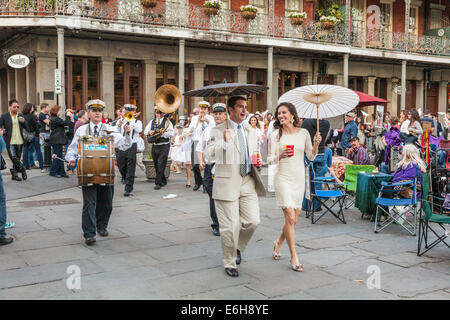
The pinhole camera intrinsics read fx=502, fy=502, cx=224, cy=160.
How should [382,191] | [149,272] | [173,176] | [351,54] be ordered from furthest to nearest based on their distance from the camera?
[351,54]
[173,176]
[382,191]
[149,272]

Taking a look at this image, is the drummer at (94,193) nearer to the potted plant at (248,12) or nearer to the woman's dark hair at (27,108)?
the woman's dark hair at (27,108)

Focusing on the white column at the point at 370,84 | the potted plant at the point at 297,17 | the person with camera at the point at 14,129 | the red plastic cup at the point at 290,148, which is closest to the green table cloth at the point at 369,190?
the red plastic cup at the point at 290,148

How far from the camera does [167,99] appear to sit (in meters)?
11.1

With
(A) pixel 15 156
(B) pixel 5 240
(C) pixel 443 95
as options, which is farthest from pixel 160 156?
(C) pixel 443 95

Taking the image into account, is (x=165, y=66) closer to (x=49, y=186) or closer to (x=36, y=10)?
(x=36, y=10)

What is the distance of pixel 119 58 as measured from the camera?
749 inches

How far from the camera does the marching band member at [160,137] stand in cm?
1090

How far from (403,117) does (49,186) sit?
31.1ft

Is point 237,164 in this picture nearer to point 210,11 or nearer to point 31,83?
point 210,11

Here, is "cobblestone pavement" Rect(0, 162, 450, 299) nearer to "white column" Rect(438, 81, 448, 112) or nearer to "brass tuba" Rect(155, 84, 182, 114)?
"brass tuba" Rect(155, 84, 182, 114)

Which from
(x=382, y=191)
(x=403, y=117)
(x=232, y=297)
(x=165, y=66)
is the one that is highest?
(x=165, y=66)

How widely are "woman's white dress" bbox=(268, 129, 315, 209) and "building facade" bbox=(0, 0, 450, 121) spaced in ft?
39.0

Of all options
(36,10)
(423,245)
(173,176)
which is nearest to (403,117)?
(173,176)

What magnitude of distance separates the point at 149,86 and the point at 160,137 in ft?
29.6
